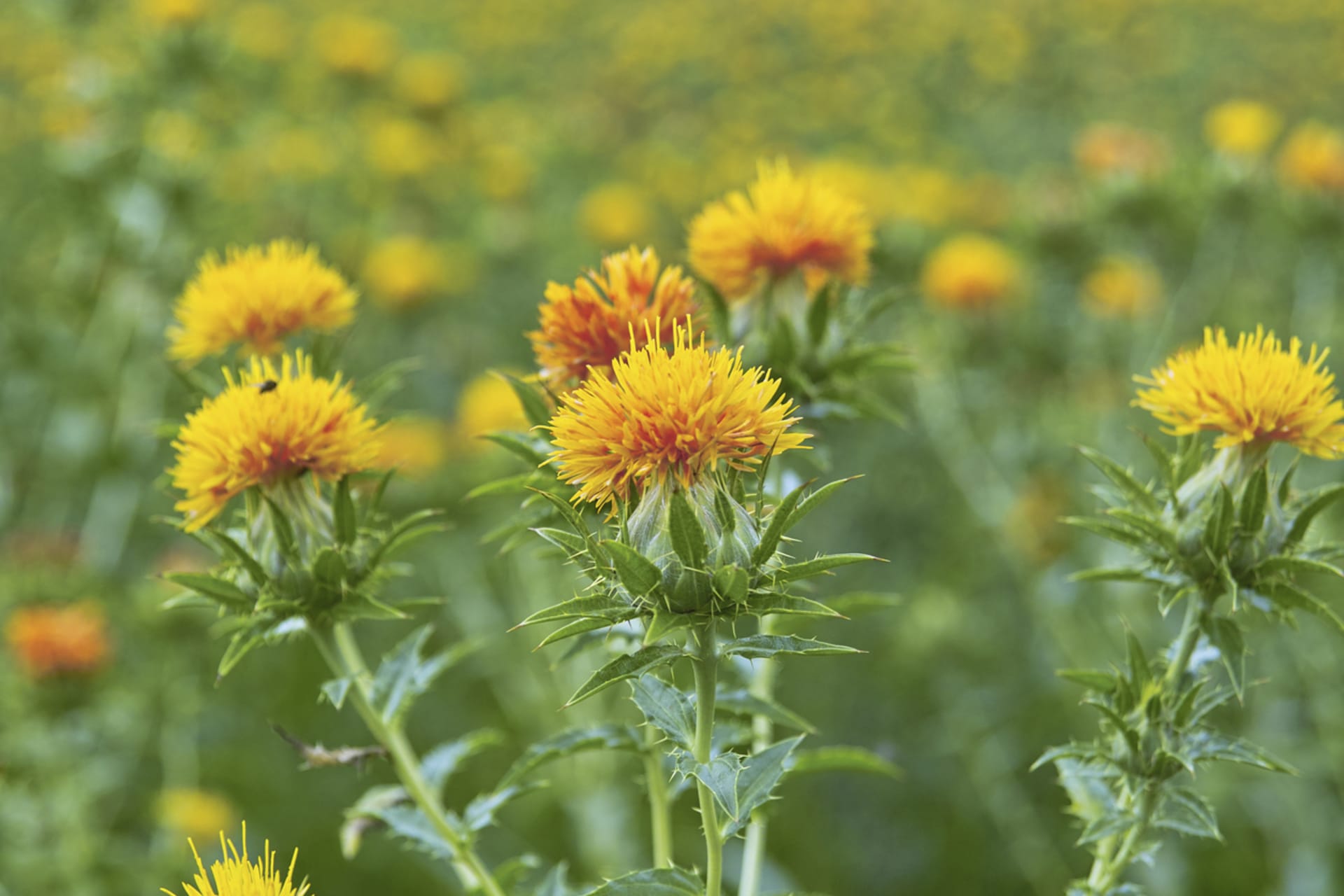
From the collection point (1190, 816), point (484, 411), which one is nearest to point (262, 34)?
point (484, 411)

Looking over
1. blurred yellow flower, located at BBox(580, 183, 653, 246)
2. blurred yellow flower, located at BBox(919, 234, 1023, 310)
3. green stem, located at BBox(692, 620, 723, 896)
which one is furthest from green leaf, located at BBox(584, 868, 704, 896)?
blurred yellow flower, located at BBox(580, 183, 653, 246)

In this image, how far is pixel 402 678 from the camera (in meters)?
2.41

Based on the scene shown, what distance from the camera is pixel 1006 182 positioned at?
10570 mm

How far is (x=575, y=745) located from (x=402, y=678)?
48 cm

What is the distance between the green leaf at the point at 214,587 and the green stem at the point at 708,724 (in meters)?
1.00

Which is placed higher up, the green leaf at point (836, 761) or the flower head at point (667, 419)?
the flower head at point (667, 419)

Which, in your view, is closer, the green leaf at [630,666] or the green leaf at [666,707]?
the green leaf at [630,666]

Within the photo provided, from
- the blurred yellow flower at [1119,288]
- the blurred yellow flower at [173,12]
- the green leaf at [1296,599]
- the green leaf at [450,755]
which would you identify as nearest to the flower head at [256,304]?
the green leaf at [450,755]

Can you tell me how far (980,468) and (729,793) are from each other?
549 centimetres

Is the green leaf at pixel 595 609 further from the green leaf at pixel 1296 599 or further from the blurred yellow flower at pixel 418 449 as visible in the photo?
the blurred yellow flower at pixel 418 449

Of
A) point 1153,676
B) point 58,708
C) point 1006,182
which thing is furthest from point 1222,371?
point 1006,182

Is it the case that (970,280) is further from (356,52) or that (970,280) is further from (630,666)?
(356,52)

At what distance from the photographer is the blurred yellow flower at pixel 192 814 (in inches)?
173

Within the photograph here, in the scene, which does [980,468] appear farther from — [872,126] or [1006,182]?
[872,126]
